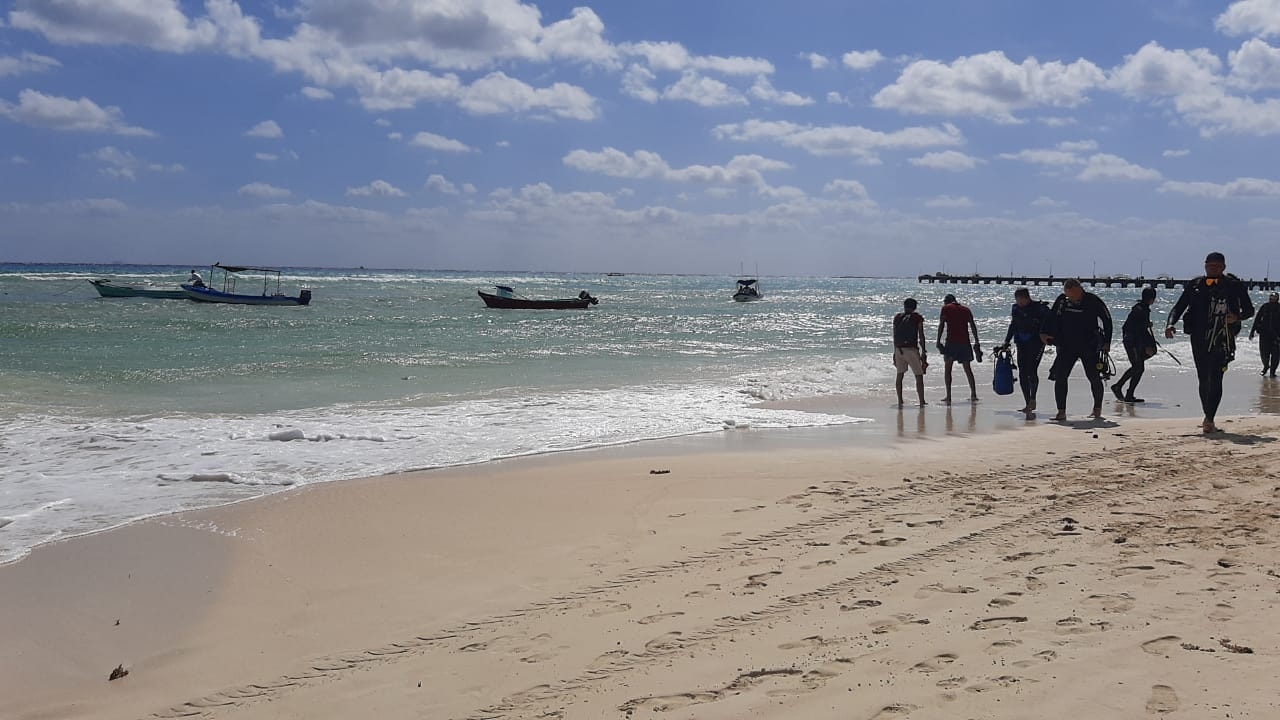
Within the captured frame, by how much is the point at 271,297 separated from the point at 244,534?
4971 cm

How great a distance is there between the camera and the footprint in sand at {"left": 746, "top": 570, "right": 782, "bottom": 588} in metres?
4.50

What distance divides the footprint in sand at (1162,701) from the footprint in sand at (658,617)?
186 centimetres

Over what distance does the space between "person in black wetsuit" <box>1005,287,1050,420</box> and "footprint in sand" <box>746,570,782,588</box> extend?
27.1ft

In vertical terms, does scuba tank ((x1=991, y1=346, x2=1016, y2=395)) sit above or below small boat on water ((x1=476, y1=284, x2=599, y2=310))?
below

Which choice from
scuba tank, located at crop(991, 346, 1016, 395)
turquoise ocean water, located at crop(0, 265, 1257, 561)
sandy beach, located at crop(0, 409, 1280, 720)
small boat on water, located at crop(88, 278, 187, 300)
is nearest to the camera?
sandy beach, located at crop(0, 409, 1280, 720)

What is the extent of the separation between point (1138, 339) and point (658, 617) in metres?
10.4

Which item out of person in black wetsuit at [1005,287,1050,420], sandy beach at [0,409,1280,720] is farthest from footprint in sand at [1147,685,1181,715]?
person in black wetsuit at [1005,287,1050,420]

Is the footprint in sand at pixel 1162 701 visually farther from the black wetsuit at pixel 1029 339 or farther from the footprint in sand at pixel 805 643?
the black wetsuit at pixel 1029 339

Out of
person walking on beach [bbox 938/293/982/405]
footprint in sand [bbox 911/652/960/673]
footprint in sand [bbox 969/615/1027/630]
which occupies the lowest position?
footprint in sand [bbox 911/652/960/673]

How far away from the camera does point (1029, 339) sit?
12.0 m

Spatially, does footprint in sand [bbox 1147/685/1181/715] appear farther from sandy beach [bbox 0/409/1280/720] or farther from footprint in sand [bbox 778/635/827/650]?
footprint in sand [bbox 778/635/827/650]

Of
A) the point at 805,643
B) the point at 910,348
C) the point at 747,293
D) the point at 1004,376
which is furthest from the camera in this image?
the point at 747,293

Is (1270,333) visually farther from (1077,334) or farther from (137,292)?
(137,292)

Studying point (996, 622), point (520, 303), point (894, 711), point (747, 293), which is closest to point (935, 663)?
point (894, 711)
